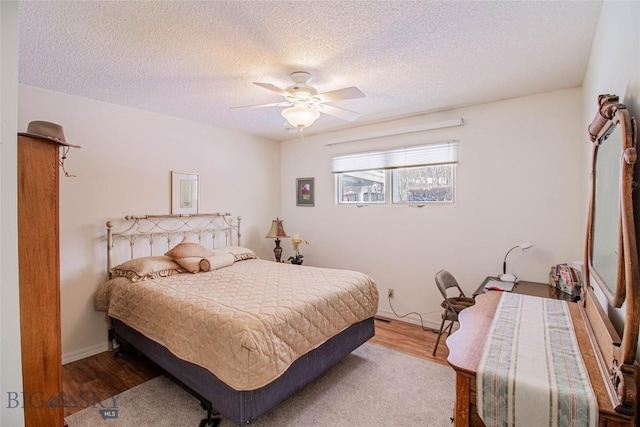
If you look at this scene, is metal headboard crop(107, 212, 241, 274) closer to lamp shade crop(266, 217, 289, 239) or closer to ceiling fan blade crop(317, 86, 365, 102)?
lamp shade crop(266, 217, 289, 239)

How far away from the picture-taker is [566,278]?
2.37 meters

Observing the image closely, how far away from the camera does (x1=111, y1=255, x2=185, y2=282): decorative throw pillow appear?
2.78 m

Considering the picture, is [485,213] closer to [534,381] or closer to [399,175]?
[399,175]

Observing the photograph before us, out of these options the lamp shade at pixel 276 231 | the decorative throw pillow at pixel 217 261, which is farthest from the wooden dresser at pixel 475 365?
the lamp shade at pixel 276 231

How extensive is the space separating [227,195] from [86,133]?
5.43 feet

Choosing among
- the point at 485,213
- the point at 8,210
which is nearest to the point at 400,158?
the point at 485,213

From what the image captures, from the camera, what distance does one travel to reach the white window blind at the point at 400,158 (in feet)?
11.0

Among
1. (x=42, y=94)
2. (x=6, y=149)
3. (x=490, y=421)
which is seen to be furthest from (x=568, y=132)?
(x=42, y=94)


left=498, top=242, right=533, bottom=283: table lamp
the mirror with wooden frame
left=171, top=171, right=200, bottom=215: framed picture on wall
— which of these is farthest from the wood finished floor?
the mirror with wooden frame

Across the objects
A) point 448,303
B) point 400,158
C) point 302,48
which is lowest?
point 448,303

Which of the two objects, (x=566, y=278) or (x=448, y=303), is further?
(x=448, y=303)

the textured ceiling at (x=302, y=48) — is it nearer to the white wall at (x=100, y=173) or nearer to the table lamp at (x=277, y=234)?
the white wall at (x=100, y=173)

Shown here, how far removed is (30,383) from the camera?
136 cm

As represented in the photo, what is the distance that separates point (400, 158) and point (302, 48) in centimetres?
206
